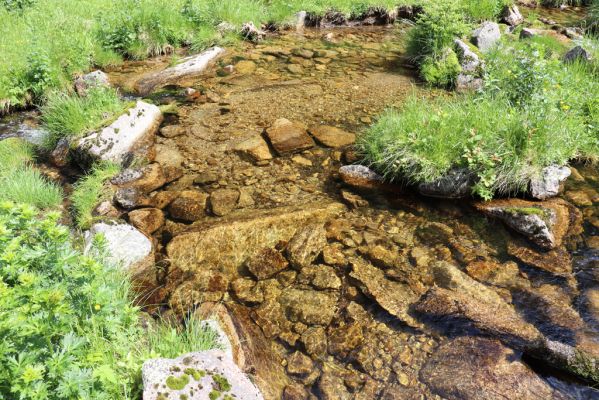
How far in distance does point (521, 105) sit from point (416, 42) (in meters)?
5.07

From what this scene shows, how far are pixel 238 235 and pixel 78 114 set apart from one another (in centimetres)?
423

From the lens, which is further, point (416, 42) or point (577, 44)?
point (416, 42)

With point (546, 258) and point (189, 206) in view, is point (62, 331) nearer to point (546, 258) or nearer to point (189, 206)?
point (189, 206)

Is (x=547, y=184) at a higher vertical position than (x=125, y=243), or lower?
higher

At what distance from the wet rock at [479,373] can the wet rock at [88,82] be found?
322 inches

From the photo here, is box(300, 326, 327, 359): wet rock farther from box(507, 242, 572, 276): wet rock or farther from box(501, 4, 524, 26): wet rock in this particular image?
box(501, 4, 524, 26): wet rock

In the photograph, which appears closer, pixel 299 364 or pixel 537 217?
pixel 299 364

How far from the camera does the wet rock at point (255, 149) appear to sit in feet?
25.0

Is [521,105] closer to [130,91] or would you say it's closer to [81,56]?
[130,91]

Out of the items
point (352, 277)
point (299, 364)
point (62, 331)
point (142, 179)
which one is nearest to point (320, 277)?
point (352, 277)

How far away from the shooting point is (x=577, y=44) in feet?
32.1

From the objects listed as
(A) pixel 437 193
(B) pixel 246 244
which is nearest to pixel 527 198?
(A) pixel 437 193

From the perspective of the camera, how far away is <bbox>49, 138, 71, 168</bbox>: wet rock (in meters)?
7.57

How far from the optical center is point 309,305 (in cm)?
491
